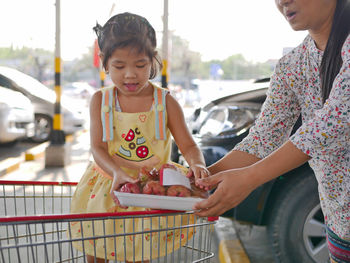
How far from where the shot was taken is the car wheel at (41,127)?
9875 mm

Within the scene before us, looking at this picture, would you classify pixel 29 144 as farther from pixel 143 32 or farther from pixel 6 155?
pixel 143 32

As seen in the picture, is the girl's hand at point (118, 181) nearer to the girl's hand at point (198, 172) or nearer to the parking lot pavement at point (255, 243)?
Result: the girl's hand at point (198, 172)

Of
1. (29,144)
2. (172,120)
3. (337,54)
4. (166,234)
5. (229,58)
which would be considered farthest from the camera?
(229,58)

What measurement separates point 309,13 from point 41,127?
917cm

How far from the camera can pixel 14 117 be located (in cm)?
847

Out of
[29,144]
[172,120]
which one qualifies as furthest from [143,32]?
[29,144]

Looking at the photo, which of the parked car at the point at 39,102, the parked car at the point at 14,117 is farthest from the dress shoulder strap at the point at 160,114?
the parked car at the point at 39,102

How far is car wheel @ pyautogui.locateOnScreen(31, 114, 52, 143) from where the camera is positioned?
389 inches

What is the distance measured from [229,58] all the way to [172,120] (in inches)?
1782

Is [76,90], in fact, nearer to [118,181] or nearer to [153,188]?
[118,181]

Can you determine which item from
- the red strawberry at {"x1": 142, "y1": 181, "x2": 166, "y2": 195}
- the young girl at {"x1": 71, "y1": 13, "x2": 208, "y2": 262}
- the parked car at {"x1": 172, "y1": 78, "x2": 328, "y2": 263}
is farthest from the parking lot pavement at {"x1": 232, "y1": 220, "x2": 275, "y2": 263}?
the red strawberry at {"x1": 142, "y1": 181, "x2": 166, "y2": 195}

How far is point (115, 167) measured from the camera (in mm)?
2002

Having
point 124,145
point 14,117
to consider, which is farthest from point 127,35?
point 14,117

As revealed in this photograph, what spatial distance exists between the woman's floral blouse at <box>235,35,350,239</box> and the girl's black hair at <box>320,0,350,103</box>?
70 mm
